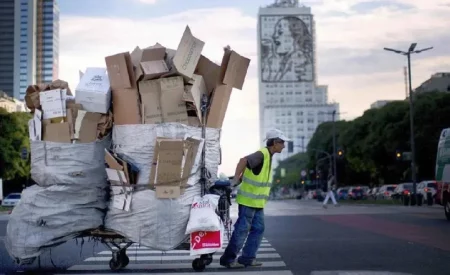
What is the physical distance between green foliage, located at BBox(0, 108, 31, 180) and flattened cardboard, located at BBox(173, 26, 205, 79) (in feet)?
195

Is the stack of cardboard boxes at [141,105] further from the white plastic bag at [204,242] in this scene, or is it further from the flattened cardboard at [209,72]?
the white plastic bag at [204,242]

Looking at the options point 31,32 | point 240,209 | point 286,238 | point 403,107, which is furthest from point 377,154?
point 31,32

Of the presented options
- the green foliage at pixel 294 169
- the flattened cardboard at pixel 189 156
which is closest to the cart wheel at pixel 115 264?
the flattened cardboard at pixel 189 156

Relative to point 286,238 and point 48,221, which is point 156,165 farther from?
point 286,238

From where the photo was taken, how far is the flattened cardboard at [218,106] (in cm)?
919

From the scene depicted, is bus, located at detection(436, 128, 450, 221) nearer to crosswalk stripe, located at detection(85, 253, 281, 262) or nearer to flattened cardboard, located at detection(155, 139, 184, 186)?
crosswalk stripe, located at detection(85, 253, 281, 262)

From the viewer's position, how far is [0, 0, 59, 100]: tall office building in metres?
160

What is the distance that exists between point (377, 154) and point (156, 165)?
6550cm

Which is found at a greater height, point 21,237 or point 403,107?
point 403,107

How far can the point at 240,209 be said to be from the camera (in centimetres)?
954

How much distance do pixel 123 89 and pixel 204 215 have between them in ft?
6.14

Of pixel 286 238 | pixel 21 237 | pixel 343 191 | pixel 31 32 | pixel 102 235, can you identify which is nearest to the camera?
pixel 21 237

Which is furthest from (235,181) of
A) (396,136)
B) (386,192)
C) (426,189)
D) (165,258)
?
(396,136)

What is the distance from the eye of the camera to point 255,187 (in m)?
9.48
